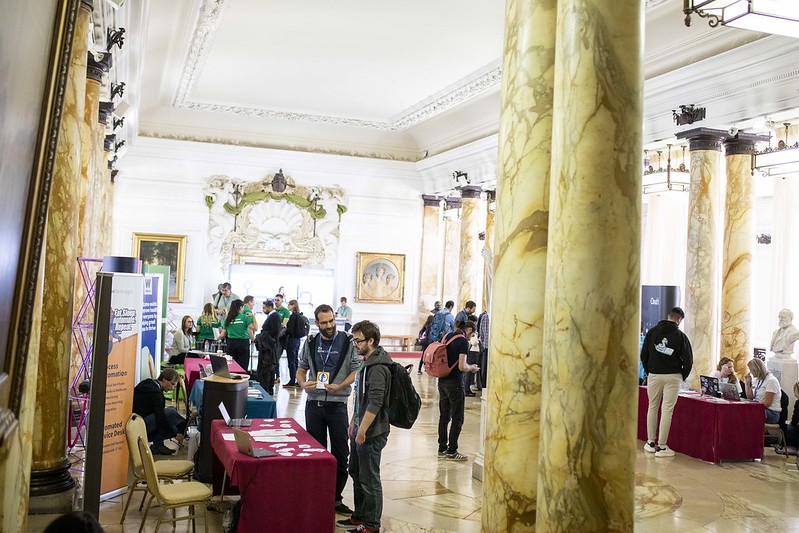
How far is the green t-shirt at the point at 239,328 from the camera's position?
12.1m

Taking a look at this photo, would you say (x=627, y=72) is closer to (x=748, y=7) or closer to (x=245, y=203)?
(x=748, y=7)

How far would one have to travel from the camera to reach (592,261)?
11.1ft

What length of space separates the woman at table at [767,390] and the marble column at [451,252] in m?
12.4

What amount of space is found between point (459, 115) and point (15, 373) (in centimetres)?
1679

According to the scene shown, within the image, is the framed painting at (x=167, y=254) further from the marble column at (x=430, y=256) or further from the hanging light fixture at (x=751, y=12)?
the hanging light fixture at (x=751, y=12)

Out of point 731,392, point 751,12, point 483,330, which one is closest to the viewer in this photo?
point 751,12

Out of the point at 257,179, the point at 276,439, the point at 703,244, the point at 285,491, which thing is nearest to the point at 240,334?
the point at 276,439

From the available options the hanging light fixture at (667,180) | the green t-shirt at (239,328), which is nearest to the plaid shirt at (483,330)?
the hanging light fixture at (667,180)

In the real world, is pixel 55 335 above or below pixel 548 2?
below

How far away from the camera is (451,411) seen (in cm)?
892

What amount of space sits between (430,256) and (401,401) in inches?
652

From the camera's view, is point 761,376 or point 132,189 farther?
point 132,189

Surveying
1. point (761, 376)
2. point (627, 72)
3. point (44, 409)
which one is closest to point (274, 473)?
point (44, 409)

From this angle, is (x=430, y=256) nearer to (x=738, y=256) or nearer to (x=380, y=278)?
(x=380, y=278)
